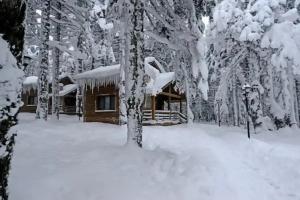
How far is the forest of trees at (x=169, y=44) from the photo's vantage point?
151 inches

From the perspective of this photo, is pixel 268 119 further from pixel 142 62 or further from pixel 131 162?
pixel 131 162

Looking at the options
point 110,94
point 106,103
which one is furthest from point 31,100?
point 110,94

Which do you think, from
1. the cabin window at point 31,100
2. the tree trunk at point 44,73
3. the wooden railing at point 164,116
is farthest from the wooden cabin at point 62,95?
the tree trunk at point 44,73

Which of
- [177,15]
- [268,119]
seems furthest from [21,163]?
[268,119]

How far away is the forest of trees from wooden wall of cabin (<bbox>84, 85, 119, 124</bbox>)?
8.67 feet

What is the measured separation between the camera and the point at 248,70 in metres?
19.8

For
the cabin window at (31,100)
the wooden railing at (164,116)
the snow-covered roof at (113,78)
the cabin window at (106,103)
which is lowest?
the wooden railing at (164,116)

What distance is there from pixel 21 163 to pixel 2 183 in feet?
10.1

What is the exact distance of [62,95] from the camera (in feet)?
110

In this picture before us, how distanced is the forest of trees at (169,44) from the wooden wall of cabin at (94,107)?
2.64 meters

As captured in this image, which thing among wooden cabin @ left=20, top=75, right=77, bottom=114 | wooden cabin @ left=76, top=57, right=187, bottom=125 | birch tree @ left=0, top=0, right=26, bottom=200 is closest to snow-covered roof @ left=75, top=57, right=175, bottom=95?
wooden cabin @ left=76, top=57, right=187, bottom=125

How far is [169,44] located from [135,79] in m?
2.67

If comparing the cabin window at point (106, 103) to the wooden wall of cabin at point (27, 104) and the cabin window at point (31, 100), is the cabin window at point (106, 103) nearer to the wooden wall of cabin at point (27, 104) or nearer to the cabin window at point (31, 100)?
the wooden wall of cabin at point (27, 104)

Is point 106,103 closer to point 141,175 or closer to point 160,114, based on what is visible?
point 160,114
